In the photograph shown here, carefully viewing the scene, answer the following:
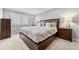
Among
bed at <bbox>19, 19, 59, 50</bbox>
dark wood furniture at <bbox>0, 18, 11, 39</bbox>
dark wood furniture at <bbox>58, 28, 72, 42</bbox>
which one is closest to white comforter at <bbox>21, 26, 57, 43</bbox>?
bed at <bbox>19, 19, 59, 50</bbox>

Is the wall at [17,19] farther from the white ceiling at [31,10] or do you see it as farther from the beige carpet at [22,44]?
the beige carpet at [22,44]

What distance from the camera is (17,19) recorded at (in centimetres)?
149

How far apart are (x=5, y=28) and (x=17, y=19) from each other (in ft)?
0.91

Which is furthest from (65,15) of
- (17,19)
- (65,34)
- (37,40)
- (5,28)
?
(5,28)

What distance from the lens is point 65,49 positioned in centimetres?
149

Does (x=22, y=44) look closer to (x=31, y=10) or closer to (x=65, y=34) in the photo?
(x=31, y=10)

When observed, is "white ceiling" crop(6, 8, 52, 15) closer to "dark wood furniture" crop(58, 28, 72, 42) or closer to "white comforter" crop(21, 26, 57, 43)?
"white comforter" crop(21, 26, 57, 43)

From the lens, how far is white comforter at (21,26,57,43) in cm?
147

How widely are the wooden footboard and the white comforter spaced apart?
6 centimetres

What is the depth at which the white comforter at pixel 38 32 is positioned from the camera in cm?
147

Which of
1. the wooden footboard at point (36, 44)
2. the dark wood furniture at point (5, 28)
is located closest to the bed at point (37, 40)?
the wooden footboard at point (36, 44)

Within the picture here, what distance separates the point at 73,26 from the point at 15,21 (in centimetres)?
110
